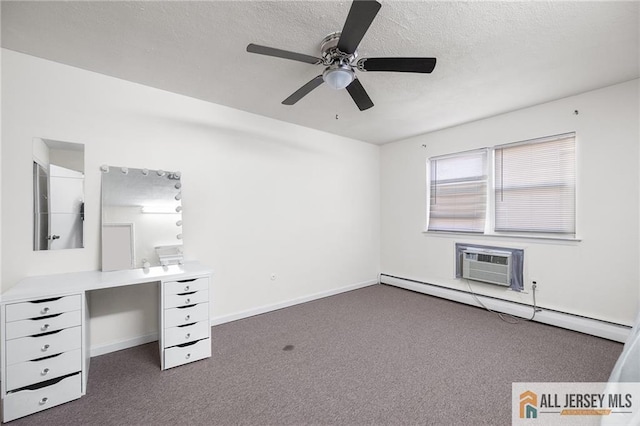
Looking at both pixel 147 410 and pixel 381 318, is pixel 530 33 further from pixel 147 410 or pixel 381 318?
pixel 147 410

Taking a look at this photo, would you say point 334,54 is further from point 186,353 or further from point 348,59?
point 186,353

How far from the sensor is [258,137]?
3.45m

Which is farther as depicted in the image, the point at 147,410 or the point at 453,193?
the point at 453,193

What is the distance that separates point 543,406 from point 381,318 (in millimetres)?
1654

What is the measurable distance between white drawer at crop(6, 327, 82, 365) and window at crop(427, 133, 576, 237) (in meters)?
4.29

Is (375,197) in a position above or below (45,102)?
below

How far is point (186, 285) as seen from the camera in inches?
91.7

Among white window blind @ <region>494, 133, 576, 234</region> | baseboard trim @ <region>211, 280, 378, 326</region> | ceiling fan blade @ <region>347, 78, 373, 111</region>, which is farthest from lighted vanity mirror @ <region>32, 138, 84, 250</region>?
white window blind @ <region>494, 133, 576, 234</region>

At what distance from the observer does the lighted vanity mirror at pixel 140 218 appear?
2.49 m

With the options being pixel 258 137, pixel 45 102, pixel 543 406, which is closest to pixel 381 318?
pixel 543 406

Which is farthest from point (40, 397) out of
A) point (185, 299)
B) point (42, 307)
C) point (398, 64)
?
point (398, 64)

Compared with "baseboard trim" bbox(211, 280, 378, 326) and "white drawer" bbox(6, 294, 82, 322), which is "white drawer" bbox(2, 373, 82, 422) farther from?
"baseboard trim" bbox(211, 280, 378, 326)

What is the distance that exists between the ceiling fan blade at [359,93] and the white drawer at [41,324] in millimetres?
A: 2584

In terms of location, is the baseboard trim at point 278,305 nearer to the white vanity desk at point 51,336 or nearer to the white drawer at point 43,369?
the white vanity desk at point 51,336
